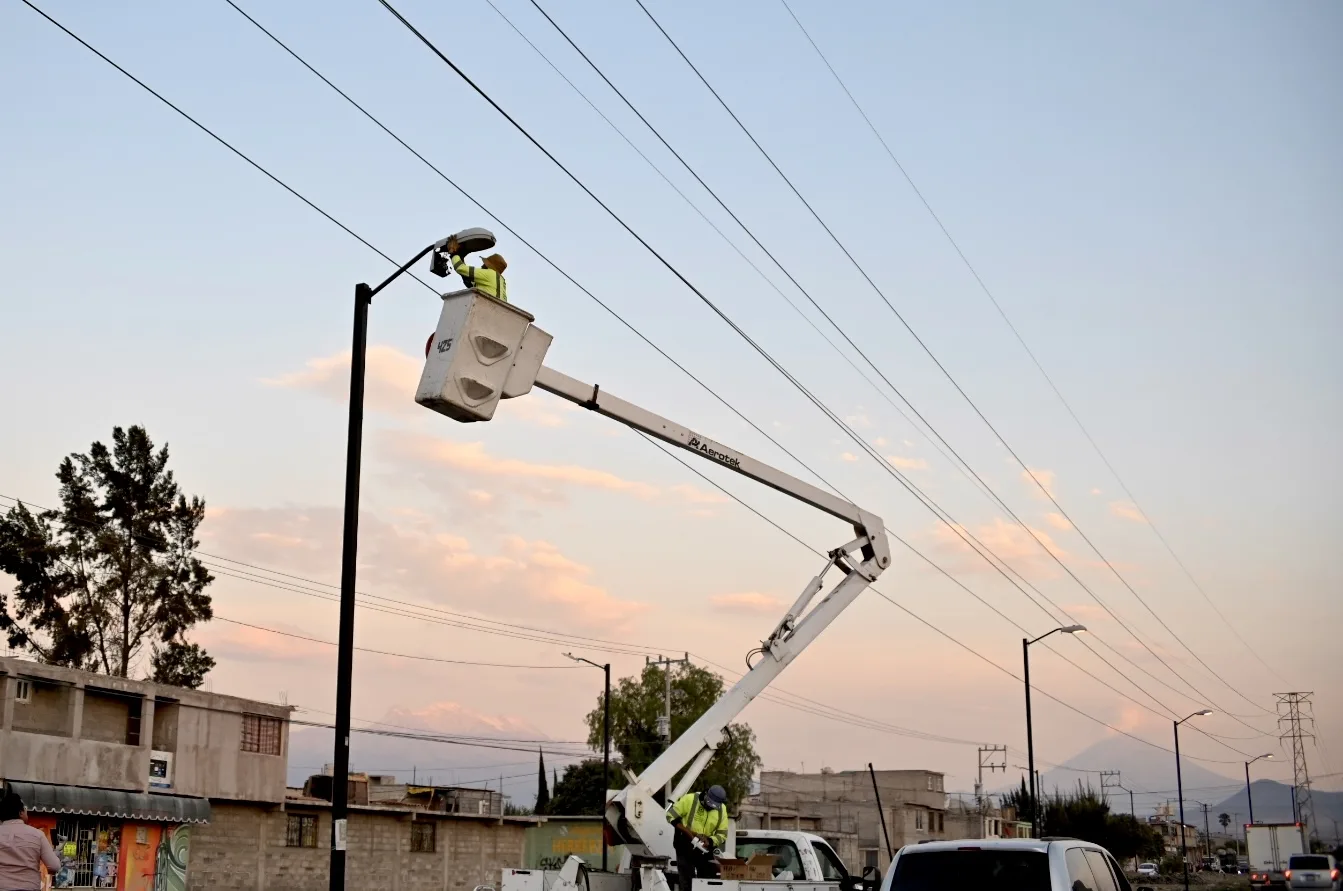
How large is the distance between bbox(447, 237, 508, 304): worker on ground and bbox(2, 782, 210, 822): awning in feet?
85.5

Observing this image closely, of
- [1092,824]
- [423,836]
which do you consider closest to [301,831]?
[423,836]

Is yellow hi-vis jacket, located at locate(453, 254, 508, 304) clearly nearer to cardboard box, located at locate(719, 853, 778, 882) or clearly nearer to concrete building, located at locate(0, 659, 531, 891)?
cardboard box, located at locate(719, 853, 778, 882)

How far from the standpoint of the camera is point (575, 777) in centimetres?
9769

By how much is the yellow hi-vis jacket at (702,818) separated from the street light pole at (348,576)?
3.40 meters

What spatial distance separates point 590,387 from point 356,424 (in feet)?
10.3

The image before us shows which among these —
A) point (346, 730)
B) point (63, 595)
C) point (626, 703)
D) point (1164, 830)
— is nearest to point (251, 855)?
point (63, 595)

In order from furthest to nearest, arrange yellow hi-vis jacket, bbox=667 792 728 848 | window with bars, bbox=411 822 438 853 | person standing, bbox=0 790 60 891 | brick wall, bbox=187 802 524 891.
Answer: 1. window with bars, bbox=411 822 438 853
2. brick wall, bbox=187 802 524 891
3. yellow hi-vis jacket, bbox=667 792 728 848
4. person standing, bbox=0 790 60 891

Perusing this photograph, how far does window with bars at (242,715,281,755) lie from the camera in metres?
41.8

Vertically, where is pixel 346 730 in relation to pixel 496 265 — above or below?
below

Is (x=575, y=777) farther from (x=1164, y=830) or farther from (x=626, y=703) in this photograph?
(x=1164, y=830)

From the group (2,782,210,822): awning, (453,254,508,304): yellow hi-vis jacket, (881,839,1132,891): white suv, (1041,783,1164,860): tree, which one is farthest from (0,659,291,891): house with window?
(1041,783,1164,860): tree

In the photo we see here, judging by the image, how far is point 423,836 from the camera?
47.2m

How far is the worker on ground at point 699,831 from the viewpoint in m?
13.6

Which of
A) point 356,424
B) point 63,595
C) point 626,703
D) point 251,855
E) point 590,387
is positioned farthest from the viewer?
point 626,703
